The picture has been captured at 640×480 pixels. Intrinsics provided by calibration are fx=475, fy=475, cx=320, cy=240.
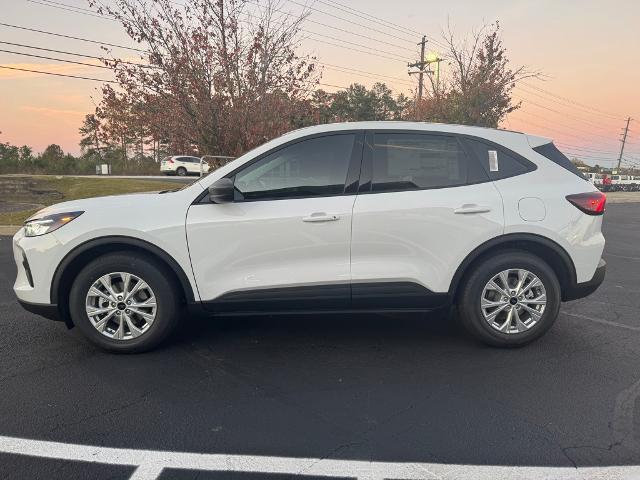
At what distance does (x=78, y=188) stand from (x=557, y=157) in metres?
20.7

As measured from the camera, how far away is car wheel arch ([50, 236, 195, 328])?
11.9 feet

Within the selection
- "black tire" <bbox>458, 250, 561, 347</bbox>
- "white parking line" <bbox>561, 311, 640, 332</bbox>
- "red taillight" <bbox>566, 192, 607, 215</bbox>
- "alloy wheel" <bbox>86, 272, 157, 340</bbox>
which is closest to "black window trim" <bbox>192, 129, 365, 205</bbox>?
"alloy wheel" <bbox>86, 272, 157, 340</bbox>

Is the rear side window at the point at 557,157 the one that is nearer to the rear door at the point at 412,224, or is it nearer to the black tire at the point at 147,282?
the rear door at the point at 412,224

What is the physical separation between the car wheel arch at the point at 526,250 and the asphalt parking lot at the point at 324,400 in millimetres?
577

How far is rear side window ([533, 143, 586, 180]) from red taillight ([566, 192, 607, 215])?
247mm

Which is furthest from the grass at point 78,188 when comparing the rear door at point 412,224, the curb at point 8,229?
the rear door at point 412,224

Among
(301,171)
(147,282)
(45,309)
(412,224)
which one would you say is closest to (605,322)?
(412,224)

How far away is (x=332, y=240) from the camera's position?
365 cm

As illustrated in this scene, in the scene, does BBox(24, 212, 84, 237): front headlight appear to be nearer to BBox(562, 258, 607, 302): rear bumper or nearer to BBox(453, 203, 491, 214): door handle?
BBox(453, 203, 491, 214): door handle

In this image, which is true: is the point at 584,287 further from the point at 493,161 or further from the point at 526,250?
the point at 493,161

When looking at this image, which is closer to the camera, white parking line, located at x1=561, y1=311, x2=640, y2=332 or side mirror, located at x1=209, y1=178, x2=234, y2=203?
side mirror, located at x1=209, y1=178, x2=234, y2=203

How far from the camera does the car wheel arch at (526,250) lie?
378 centimetres

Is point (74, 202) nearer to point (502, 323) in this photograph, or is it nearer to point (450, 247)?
point (450, 247)

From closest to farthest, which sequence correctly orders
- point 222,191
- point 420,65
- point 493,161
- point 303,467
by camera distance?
point 303,467 → point 222,191 → point 493,161 → point 420,65
